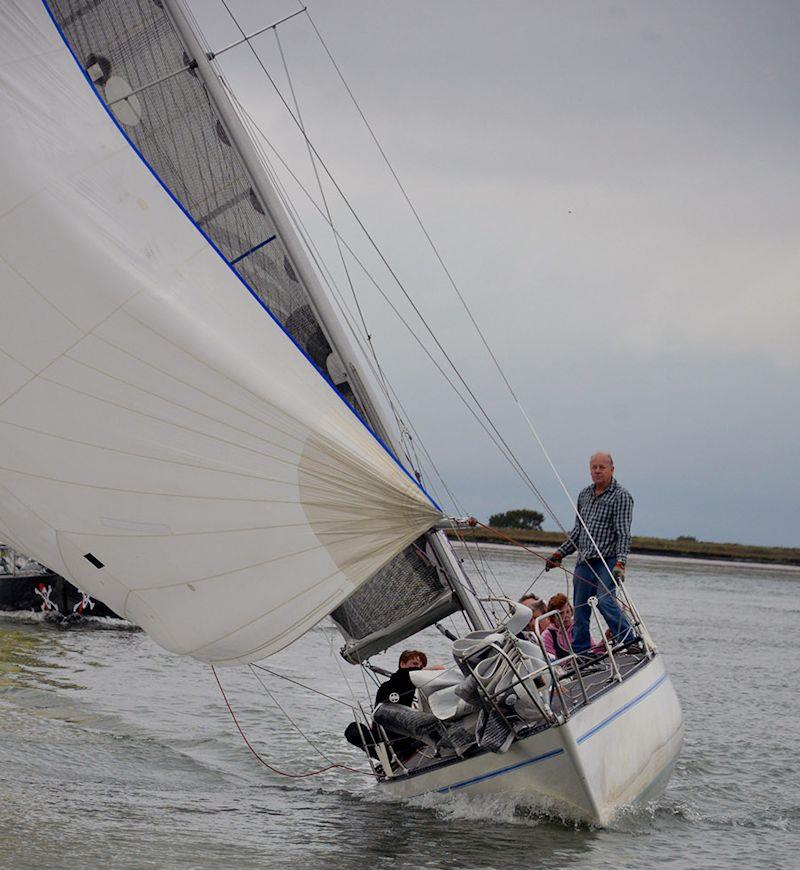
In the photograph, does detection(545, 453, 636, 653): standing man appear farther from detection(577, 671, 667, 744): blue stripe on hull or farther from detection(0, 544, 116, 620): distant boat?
detection(0, 544, 116, 620): distant boat

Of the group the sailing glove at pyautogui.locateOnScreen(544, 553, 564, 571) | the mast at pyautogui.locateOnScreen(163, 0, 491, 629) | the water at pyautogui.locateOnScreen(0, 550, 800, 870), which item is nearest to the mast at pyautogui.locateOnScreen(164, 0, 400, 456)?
the mast at pyautogui.locateOnScreen(163, 0, 491, 629)

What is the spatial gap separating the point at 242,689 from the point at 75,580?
8557 millimetres

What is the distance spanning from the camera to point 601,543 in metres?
11.1

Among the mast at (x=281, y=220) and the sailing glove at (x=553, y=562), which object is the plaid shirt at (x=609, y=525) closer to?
the sailing glove at (x=553, y=562)

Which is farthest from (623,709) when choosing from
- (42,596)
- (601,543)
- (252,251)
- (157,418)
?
(42,596)

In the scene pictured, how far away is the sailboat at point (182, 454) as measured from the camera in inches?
306

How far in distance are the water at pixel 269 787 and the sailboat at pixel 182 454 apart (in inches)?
18.5

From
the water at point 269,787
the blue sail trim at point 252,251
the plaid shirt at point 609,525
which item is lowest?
the water at point 269,787

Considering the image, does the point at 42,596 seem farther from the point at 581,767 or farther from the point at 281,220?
the point at 581,767

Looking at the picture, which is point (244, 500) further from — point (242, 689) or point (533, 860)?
point (242, 689)

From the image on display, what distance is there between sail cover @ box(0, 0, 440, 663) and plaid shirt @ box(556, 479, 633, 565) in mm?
3223

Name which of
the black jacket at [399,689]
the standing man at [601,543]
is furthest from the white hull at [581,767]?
the standing man at [601,543]

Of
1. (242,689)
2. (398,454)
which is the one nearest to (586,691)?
(398,454)

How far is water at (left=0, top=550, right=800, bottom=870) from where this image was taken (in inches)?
323
